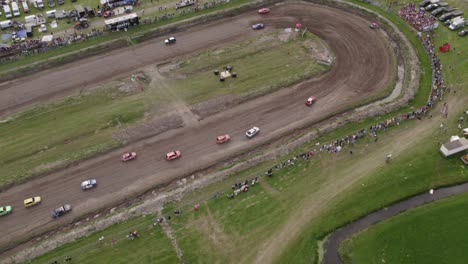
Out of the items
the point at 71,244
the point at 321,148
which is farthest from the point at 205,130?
the point at 71,244

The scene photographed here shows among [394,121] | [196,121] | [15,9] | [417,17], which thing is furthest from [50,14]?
[417,17]

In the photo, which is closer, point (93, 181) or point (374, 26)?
point (93, 181)

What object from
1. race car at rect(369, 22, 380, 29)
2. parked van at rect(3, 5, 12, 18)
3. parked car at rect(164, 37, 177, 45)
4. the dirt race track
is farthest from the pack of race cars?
parked van at rect(3, 5, 12, 18)

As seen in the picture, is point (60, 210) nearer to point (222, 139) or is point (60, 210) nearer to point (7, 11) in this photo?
point (222, 139)

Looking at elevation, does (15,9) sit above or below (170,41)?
above

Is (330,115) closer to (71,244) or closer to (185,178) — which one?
(185,178)

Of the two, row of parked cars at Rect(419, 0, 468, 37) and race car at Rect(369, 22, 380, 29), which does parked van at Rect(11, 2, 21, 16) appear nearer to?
race car at Rect(369, 22, 380, 29)
